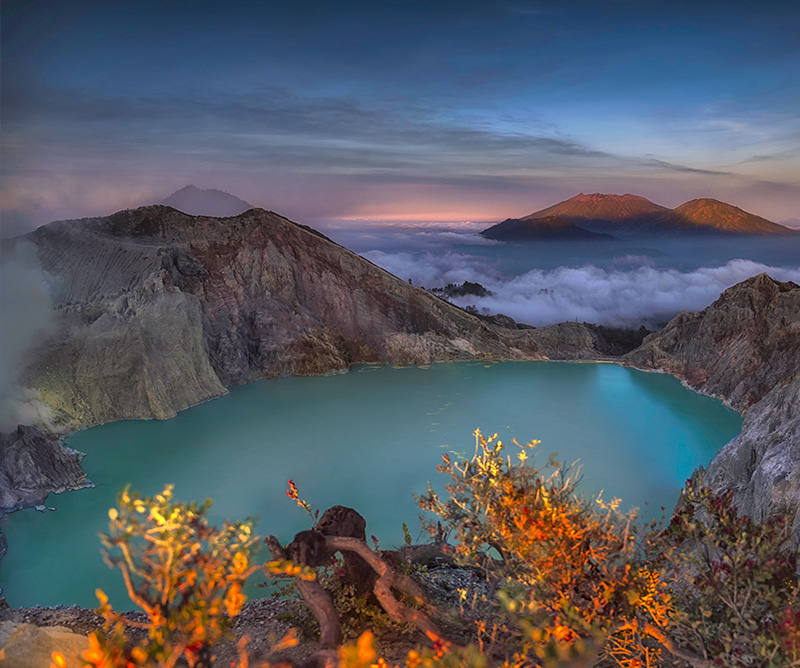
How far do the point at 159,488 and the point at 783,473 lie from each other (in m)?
15.7

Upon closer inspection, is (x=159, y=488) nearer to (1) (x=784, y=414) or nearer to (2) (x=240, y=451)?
(2) (x=240, y=451)

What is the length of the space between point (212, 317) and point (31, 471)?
17.0m

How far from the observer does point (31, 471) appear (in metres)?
16.1

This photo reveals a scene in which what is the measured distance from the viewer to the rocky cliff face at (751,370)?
11.3m

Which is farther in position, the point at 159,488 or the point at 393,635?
the point at 159,488

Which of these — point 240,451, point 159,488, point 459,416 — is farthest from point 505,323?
point 159,488

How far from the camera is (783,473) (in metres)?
10.9

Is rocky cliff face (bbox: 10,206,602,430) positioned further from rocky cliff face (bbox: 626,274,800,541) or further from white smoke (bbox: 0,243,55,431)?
rocky cliff face (bbox: 626,274,800,541)

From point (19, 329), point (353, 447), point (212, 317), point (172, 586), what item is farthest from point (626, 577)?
point (212, 317)

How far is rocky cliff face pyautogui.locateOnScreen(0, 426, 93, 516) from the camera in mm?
15367

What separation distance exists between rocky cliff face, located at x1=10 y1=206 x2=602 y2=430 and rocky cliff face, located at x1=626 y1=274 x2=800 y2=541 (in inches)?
274

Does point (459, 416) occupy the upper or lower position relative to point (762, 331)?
lower

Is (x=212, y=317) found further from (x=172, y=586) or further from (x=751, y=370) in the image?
(x=172, y=586)

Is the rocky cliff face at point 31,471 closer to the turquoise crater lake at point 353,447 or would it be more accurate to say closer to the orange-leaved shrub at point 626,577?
the turquoise crater lake at point 353,447
